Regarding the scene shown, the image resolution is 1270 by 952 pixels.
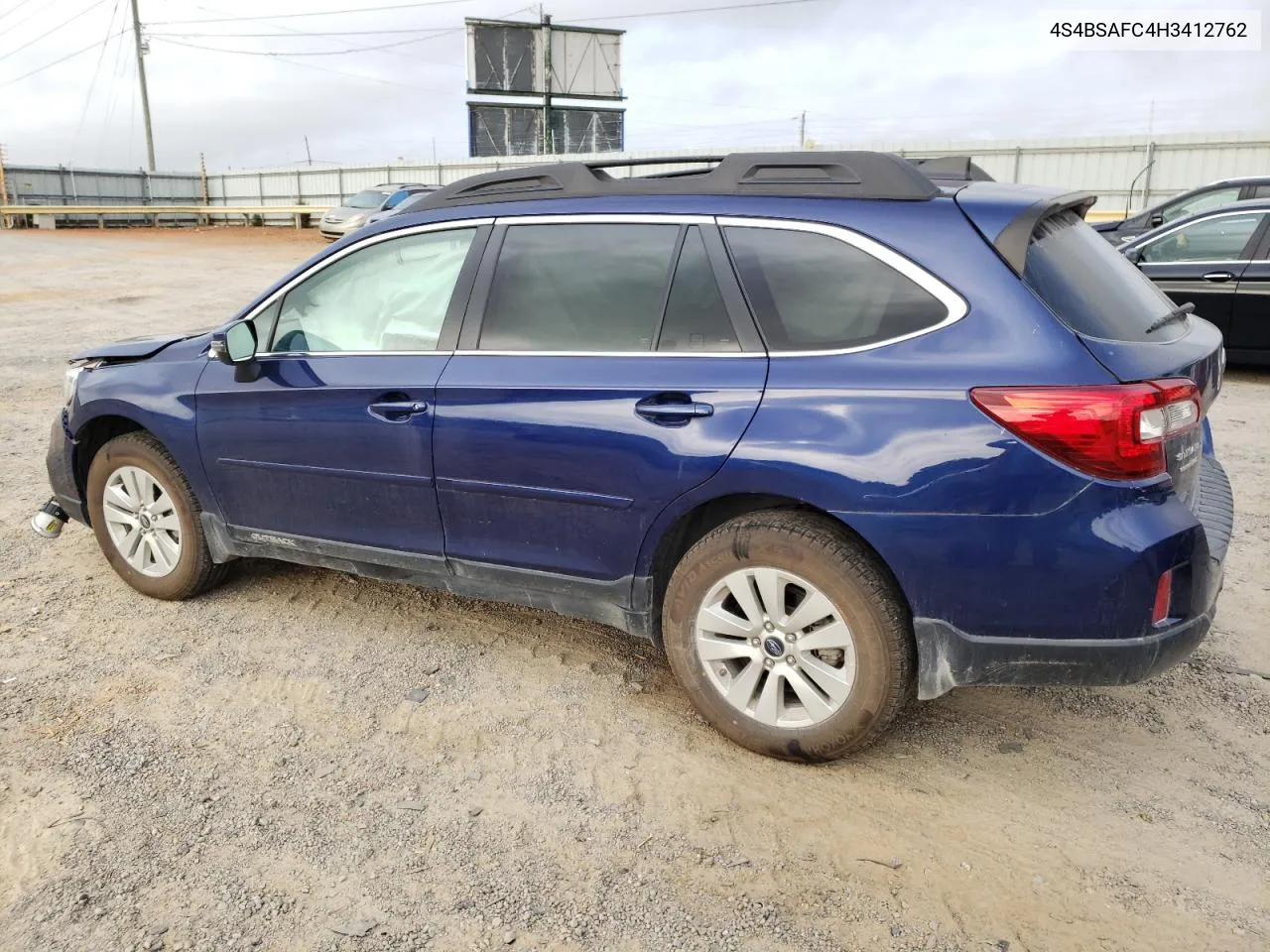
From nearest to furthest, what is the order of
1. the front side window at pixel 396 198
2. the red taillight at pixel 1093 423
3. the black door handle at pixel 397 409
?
the red taillight at pixel 1093 423
the black door handle at pixel 397 409
the front side window at pixel 396 198

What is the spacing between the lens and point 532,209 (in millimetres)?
3682

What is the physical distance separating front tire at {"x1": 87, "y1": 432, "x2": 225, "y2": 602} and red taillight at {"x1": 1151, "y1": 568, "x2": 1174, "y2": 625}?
12.0ft

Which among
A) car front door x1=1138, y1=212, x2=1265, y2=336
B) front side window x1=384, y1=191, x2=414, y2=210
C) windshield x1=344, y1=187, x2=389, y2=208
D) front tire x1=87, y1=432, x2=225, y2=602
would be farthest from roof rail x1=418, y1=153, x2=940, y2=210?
windshield x1=344, y1=187, x2=389, y2=208

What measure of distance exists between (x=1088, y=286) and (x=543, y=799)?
223 cm

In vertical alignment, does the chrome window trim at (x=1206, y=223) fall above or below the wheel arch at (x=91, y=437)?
above

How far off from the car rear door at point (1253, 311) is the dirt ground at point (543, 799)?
5388 millimetres

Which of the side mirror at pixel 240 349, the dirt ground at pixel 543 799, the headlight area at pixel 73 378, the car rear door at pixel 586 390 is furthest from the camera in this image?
the headlight area at pixel 73 378

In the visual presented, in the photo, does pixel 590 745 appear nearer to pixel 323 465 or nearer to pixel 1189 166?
pixel 323 465

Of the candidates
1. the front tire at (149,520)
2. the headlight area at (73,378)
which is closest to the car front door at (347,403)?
the front tire at (149,520)

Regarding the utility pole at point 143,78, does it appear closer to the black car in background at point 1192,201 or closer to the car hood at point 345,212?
the car hood at point 345,212

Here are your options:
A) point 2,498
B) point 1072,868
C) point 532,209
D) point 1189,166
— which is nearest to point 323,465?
point 532,209

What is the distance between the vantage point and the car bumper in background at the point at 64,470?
4.72 m

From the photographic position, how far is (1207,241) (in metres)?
9.13

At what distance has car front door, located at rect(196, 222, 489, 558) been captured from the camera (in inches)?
147
